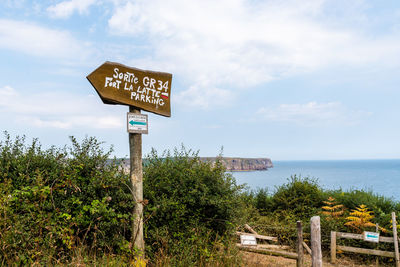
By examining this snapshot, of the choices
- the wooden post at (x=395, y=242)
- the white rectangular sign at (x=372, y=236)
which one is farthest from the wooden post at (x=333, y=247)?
the wooden post at (x=395, y=242)

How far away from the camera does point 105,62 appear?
17.2 feet

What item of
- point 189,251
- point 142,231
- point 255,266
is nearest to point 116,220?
point 142,231

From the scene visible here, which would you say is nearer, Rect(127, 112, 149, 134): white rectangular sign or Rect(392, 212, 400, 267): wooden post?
Rect(127, 112, 149, 134): white rectangular sign

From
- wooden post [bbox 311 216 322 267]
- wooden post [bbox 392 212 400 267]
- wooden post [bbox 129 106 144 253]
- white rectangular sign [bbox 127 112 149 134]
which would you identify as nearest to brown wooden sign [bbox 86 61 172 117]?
white rectangular sign [bbox 127 112 149 134]

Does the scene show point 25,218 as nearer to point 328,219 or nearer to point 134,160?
point 134,160

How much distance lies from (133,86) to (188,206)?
8.42 ft

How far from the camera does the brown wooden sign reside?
5.19 metres

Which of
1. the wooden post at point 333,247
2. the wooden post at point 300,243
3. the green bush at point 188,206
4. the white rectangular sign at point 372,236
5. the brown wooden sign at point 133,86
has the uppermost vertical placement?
the brown wooden sign at point 133,86

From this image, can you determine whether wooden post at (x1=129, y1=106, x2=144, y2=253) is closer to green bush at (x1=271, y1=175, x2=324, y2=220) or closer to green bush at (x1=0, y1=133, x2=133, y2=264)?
green bush at (x1=0, y1=133, x2=133, y2=264)

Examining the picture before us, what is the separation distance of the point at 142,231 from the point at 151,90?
2.63 m

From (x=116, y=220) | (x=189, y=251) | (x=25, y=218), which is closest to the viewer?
(x=25, y=218)

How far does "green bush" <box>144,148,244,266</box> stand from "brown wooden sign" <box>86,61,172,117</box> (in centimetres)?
130

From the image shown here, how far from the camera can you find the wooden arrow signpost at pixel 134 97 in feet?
17.1

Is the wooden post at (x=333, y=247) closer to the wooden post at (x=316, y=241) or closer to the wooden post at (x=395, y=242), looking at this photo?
the wooden post at (x=395, y=242)
